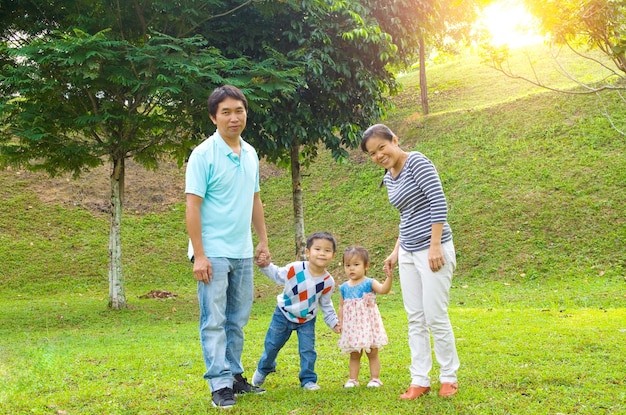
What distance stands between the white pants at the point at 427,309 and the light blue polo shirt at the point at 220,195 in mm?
1160

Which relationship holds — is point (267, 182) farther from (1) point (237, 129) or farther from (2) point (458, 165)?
(1) point (237, 129)

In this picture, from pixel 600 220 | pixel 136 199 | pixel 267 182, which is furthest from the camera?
pixel 267 182

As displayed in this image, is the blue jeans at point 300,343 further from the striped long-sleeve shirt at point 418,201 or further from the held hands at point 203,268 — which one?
the striped long-sleeve shirt at point 418,201

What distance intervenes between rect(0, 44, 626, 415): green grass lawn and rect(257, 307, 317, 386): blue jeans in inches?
6.8

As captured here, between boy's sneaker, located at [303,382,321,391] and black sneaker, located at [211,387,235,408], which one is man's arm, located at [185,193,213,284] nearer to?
black sneaker, located at [211,387,235,408]

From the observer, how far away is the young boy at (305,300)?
4.48m

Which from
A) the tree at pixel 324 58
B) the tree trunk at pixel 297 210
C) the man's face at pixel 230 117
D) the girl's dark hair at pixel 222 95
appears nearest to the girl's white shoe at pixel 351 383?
the man's face at pixel 230 117

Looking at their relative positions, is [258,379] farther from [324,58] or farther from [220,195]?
[324,58]

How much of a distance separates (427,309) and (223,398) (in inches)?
58.6

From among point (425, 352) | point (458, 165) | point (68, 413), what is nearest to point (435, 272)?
point (425, 352)

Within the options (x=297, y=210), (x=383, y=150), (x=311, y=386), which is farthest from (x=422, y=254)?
(x=297, y=210)

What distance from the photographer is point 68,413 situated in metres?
4.12

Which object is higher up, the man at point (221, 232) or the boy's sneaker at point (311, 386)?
the man at point (221, 232)

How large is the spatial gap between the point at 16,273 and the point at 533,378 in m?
13.4
